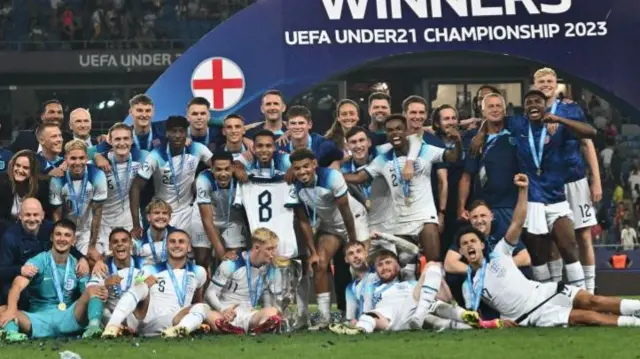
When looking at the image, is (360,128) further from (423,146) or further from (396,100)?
(396,100)

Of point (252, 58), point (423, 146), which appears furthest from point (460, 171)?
point (252, 58)

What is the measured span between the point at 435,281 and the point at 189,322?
1.66 meters

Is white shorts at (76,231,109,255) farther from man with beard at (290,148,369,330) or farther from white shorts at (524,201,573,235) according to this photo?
white shorts at (524,201,573,235)

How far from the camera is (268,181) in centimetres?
1054

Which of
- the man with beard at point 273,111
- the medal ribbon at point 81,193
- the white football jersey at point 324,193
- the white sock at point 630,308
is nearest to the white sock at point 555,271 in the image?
the white sock at point 630,308

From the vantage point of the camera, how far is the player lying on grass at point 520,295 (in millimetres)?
9719

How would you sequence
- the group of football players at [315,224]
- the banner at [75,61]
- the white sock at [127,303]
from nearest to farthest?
the white sock at [127,303] → the group of football players at [315,224] → the banner at [75,61]

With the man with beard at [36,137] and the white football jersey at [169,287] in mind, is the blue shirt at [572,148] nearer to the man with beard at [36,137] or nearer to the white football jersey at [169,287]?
the white football jersey at [169,287]

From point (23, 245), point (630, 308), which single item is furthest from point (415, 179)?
point (23, 245)

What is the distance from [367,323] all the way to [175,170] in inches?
80.9

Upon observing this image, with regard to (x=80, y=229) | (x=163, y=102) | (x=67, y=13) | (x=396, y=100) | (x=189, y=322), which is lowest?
(x=189, y=322)

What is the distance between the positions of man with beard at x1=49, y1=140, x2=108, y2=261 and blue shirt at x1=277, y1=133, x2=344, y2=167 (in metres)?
1.34

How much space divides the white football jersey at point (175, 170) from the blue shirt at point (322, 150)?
0.60 metres

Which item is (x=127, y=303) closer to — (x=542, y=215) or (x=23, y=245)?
(x=23, y=245)
